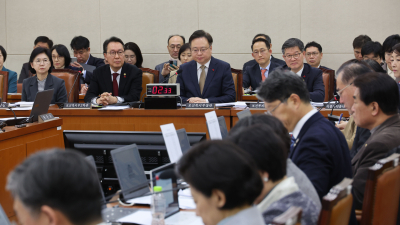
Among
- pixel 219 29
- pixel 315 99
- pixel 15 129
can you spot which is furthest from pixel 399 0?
pixel 15 129

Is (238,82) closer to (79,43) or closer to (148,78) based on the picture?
(148,78)

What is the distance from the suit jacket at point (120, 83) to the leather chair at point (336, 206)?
137 inches

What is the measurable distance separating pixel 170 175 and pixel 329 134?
0.70 meters

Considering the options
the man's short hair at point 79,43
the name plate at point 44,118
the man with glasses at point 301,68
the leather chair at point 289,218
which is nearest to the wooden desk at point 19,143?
the name plate at point 44,118

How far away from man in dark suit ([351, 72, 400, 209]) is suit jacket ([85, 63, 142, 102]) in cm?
293

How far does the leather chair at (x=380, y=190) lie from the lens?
1474 mm

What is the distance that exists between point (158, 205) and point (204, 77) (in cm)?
290

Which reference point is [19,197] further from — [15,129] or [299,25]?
[299,25]

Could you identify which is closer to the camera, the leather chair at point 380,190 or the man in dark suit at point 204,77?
the leather chair at point 380,190

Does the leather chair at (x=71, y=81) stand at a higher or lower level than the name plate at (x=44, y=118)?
higher

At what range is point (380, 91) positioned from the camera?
1984 millimetres

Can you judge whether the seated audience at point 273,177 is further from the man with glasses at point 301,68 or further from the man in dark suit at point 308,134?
the man with glasses at point 301,68

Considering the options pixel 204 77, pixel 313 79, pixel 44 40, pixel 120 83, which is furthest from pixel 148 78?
pixel 44 40

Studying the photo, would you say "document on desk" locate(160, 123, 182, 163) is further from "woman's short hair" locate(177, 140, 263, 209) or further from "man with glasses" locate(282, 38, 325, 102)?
"man with glasses" locate(282, 38, 325, 102)
